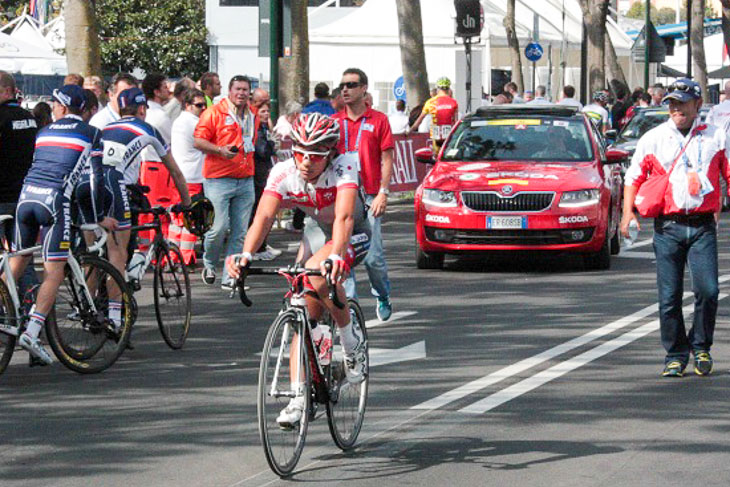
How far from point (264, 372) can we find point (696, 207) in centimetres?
394

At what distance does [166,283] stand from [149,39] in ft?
176

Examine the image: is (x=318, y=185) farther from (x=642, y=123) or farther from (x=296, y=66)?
(x=642, y=123)

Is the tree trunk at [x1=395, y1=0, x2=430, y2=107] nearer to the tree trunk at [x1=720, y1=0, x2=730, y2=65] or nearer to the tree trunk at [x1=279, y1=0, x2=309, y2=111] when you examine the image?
the tree trunk at [x1=279, y1=0, x2=309, y2=111]

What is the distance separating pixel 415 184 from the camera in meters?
25.2

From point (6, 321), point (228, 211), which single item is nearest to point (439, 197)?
point (228, 211)

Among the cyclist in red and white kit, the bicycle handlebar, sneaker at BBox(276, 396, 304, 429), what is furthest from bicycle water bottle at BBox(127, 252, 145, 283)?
sneaker at BBox(276, 396, 304, 429)

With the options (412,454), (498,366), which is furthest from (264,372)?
(498,366)

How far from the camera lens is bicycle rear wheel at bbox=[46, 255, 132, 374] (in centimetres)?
1001

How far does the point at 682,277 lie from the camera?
9883mm

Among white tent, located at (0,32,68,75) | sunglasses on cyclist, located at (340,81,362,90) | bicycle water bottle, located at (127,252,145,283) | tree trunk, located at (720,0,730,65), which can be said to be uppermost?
tree trunk, located at (720,0,730,65)

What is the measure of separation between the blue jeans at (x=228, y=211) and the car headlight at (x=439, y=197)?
189 centimetres

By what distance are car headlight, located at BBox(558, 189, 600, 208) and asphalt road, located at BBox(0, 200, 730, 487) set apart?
206 centimetres

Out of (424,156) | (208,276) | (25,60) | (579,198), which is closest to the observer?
(208,276)

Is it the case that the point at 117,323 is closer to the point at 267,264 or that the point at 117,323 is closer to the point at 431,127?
the point at 267,264
